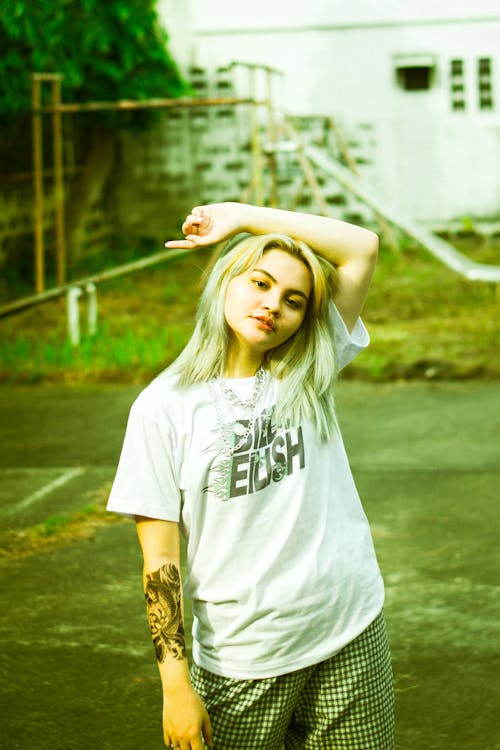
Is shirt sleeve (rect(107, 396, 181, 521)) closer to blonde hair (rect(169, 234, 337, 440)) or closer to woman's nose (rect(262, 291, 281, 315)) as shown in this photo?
blonde hair (rect(169, 234, 337, 440))

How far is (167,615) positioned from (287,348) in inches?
21.6

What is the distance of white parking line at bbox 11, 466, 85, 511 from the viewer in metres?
5.00

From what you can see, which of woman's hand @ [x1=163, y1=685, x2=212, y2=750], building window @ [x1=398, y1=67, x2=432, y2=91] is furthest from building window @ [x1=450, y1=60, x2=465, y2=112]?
woman's hand @ [x1=163, y1=685, x2=212, y2=750]

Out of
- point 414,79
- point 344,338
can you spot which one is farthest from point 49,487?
point 414,79

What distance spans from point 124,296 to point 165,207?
4530 mm

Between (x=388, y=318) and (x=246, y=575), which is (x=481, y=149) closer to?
(x=388, y=318)

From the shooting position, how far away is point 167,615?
6.75 ft

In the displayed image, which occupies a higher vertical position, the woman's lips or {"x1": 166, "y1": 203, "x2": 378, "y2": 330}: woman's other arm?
{"x1": 166, "y1": 203, "x2": 378, "y2": 330}: woman's other arm

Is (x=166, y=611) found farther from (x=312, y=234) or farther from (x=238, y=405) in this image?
(x=312, y=234)

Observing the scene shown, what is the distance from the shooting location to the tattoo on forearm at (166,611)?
6.67 ft

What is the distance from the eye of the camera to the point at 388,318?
965cm

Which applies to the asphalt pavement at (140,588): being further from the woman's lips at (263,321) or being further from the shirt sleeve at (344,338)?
the woman's lips at (263,321)

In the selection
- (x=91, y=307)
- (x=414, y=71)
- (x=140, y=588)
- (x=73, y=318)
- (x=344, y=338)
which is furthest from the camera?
(x=414, y=71)

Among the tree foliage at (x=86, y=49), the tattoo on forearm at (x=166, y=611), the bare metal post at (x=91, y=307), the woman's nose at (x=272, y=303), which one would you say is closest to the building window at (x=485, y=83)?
the tree foliage at (x=86, y=49)
